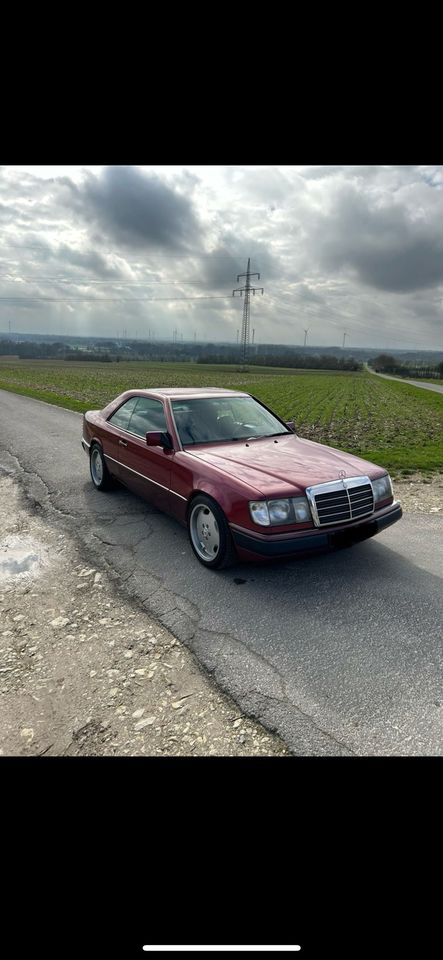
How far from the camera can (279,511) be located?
331cm

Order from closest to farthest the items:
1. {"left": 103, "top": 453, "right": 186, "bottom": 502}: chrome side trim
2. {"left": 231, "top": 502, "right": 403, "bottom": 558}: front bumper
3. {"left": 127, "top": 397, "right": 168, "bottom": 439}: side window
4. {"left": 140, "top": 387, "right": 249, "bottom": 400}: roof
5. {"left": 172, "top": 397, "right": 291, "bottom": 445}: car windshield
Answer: {"left": 231, "top": 502, "right": 403, "bottom": 558}: front bumper < {"left": 103, "top": 453, "right": 186, "bottom": 502}: chrome side trim < {"left": 172, "top": 397, "right": 291, "bottom": 445}: car windshield < {"left": 127, "top": 397, "right": 168, "bottom": 439}: side window < {"left": 140, "top": 387, "right": 249, "bottom": 400}: roof

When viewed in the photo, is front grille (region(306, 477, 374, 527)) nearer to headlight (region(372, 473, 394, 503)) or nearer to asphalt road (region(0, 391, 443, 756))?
headlight (region(372, 473, 394, 503))

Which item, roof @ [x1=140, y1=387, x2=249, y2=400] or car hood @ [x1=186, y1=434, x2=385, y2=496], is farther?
roof @ [x1=140, y1=387, x2=249, y2=400]

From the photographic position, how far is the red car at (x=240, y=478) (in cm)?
333

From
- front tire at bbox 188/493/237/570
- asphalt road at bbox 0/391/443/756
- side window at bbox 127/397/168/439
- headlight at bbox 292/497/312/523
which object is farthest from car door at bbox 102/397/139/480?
headlight at bbox 292/497/312/523

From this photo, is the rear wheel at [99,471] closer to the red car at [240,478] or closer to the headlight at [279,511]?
the red car at [240,478]

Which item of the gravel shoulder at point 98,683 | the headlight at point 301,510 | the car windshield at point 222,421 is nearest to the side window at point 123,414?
the car windshield at point 222,421

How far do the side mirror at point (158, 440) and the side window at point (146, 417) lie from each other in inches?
7.8

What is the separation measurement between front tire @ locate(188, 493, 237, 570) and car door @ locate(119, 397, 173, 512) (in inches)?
19.7

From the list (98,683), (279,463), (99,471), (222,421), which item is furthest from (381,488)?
(99,471)

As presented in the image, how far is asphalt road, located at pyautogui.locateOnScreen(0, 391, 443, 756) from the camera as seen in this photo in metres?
2.24

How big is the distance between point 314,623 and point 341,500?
0.96m
